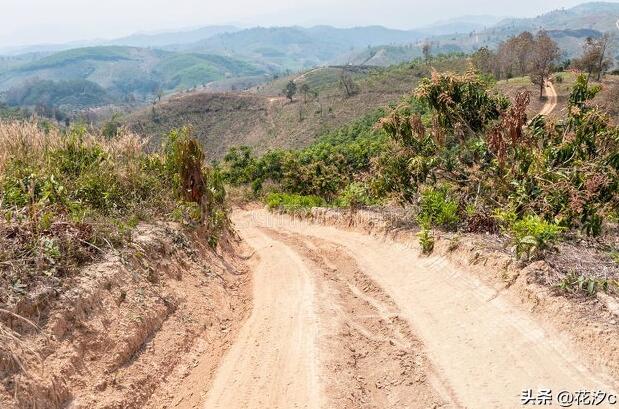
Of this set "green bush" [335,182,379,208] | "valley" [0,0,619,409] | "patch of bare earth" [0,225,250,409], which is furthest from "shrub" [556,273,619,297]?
"green bush" [335,182,379,208]

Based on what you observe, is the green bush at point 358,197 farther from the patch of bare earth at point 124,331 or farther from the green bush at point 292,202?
the patch of bare earth at point 124,331

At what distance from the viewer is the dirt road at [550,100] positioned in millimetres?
50062

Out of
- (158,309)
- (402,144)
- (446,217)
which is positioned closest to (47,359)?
(158,309)

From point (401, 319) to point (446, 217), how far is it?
3.67 metres

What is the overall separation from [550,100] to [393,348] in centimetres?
5521

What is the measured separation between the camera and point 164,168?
40.6ft

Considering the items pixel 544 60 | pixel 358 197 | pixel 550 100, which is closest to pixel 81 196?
pixel 358 197

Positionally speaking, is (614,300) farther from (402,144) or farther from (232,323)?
(402,144)

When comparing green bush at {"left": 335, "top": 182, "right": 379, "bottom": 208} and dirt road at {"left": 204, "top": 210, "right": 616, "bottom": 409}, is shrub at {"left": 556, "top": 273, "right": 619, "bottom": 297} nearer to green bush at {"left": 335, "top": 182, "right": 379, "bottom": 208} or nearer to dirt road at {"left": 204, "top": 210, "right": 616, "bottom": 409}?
dirt road at {"left": 204, "top": 210, "right": 616, "bottom": 409}

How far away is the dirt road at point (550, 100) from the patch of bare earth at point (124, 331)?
1809 inches

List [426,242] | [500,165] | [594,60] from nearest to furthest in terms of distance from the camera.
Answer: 1. [426,242]
2. [500,165]
3. [594,60]

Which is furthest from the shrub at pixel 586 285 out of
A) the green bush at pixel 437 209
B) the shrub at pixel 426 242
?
the green bush at pixel 437 209

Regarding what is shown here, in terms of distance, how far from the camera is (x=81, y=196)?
9547mm

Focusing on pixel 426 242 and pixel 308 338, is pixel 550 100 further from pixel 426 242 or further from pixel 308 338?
pixel 308 338
